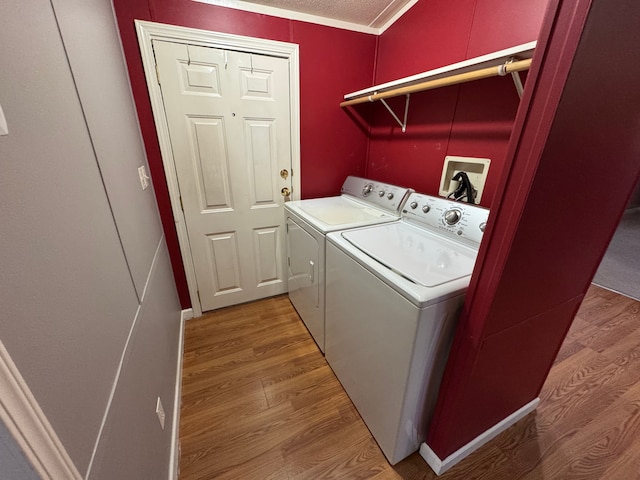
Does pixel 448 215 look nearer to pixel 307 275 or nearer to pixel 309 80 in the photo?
pixel 307 275

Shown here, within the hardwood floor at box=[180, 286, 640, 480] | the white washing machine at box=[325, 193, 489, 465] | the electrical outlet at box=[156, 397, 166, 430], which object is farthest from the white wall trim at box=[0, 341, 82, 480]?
the hardwood floor at box=[180, 286, 640, 480]

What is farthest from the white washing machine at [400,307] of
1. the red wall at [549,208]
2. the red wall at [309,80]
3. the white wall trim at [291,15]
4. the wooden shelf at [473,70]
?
the white wall trim at [291,15]

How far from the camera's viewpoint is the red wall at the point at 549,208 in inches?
24.6

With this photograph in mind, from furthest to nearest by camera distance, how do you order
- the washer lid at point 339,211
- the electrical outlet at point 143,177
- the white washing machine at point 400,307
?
the washer lid at point 339,211
the electrical outlet at point 143,177
the white washing machine at point 400,307

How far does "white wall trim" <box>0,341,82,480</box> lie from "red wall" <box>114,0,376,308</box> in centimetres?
166

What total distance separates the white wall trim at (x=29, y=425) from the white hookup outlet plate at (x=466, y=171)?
5.98ft

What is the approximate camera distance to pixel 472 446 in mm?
1239

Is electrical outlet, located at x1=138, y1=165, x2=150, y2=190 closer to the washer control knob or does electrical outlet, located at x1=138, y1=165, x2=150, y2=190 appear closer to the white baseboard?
the white baseboard

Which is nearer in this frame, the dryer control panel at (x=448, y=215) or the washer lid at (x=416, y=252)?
the washer lid at (x=416, y=252)

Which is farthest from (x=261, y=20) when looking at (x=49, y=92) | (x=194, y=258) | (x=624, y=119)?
(x=624, y=119)

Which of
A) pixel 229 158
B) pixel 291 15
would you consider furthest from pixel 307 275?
pixel 291 15

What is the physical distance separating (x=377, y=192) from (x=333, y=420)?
151cm

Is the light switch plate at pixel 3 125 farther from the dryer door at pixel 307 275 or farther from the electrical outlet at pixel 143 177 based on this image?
the dryer door at pixel 307 275

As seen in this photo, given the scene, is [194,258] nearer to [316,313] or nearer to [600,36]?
[316,313]
